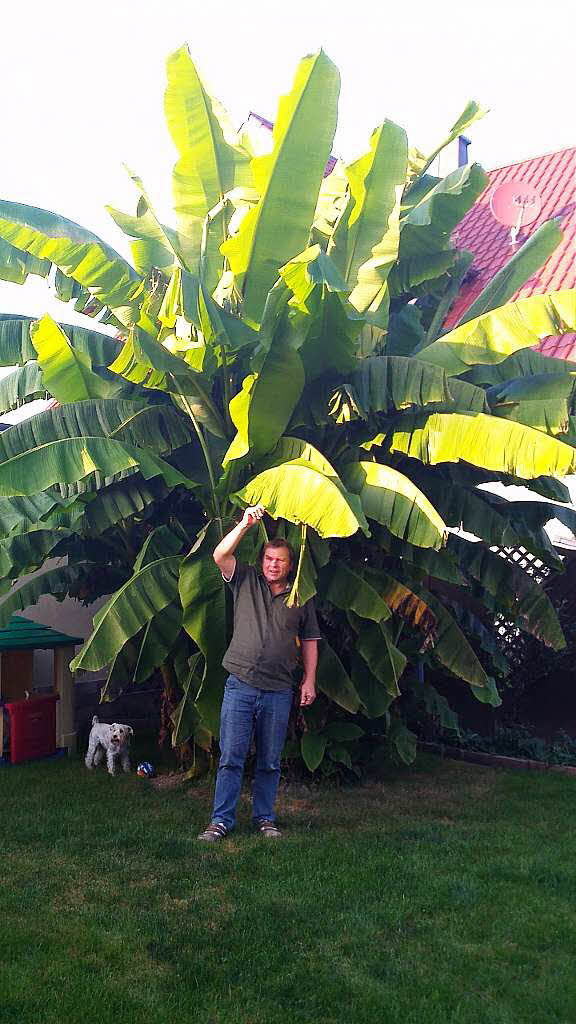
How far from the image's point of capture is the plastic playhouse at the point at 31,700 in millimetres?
7918

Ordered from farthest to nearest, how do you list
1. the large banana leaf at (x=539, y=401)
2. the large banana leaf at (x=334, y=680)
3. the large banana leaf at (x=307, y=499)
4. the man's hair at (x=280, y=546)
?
the large banana leaf at (x=334, y=680), the large banana leaf at (x=539, y=401), the man's hair at (x=280, y=546), the large banana leaf at (x=307, y=499)

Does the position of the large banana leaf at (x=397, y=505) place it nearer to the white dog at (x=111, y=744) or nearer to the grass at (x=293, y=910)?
the grass at (x=293, y=910)

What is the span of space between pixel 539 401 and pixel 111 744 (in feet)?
13.6

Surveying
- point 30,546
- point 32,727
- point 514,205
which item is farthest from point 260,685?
point 514,205

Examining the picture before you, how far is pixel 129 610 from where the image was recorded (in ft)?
20.0

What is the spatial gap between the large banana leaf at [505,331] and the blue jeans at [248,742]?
8.02 feet

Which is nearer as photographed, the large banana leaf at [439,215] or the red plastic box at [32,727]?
the large banana leaf at [439,215]

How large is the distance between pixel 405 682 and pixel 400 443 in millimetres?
2148

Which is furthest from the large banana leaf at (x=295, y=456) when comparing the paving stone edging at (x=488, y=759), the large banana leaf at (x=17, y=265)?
the paving stone edging at (x=488, y=759)

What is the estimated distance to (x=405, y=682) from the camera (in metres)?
7.59

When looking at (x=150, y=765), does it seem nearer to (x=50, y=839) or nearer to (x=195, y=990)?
(x=50, y=839)

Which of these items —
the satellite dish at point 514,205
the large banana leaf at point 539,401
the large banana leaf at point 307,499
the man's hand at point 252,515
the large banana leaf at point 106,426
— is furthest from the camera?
the satellite dish at point 514,205

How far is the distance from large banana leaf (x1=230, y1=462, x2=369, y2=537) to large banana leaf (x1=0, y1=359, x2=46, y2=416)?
81.1 inches

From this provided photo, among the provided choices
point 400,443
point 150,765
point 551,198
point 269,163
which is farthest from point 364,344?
point 551,198
